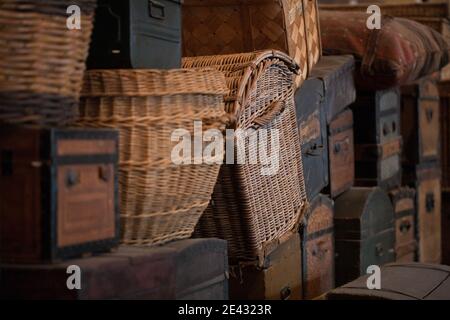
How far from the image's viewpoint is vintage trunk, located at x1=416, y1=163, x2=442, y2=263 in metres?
5.20

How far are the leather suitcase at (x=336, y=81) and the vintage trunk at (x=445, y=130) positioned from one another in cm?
143

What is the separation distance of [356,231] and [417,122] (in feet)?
4.08

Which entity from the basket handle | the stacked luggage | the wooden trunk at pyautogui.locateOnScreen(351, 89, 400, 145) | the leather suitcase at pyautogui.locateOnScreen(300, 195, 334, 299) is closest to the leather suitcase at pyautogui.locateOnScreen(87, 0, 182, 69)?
the stacked luggage

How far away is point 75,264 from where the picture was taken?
220 cm

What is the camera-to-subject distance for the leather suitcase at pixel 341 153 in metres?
4.22

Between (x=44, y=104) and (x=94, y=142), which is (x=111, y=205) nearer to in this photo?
(x=94, y=142)

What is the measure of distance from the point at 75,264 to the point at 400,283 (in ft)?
4.76

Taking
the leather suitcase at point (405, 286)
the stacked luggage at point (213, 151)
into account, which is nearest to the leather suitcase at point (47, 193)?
the stacked luggage at point (213, 151)

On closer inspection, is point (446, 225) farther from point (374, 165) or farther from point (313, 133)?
point (313, 133)

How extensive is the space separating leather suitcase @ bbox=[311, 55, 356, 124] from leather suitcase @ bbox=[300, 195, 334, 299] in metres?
0.48

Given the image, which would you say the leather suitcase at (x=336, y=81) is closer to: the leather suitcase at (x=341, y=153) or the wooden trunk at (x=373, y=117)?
the leather suitcase at (x=341, y=153)

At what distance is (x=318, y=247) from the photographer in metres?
4.03

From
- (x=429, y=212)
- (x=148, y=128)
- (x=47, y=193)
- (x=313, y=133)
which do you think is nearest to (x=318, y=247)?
(x=313, y=133)
